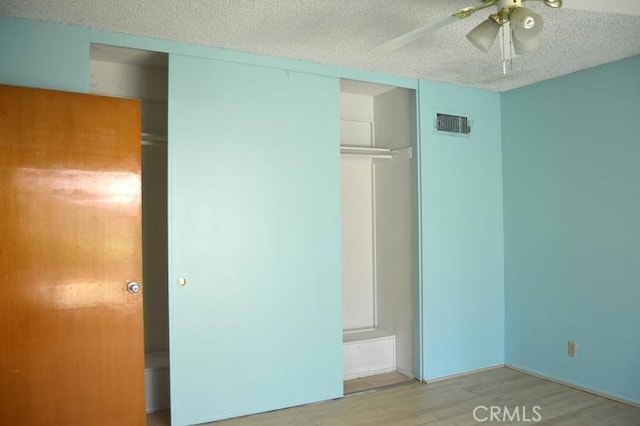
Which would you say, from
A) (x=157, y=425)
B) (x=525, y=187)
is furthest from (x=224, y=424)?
(x=525, y=187)

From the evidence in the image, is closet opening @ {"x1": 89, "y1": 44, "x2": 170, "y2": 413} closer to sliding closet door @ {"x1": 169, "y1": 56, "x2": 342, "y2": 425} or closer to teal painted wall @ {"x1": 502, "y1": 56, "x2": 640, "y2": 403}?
sliding closet door @ {"x1": 169, "y1": 56, "x2": 342, "y2": 425}

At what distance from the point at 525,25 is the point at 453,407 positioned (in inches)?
100

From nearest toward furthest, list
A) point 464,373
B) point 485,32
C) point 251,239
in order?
1. point 485,32
2. point 251,239
3. point 464,373

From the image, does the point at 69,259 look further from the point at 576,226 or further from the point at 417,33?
the point at 576,226

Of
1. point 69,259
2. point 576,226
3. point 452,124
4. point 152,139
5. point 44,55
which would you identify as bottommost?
point 69,259

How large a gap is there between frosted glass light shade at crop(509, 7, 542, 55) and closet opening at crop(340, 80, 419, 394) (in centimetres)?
181

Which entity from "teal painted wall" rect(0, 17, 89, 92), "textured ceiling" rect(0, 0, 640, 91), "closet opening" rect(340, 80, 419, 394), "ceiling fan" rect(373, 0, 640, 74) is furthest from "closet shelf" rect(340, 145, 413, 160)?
"teal painted wall" rect(0, 17, 89, 92)

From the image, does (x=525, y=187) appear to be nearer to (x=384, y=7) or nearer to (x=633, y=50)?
(x=633, y=50)

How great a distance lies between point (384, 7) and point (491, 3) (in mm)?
587

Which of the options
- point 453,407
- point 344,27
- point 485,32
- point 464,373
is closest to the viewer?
point 485,32

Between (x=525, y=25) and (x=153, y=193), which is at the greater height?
(x=525, y=25)

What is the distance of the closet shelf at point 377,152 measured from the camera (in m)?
3.81

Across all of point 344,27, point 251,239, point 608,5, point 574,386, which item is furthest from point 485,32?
point 574,386

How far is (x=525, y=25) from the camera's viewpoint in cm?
187
